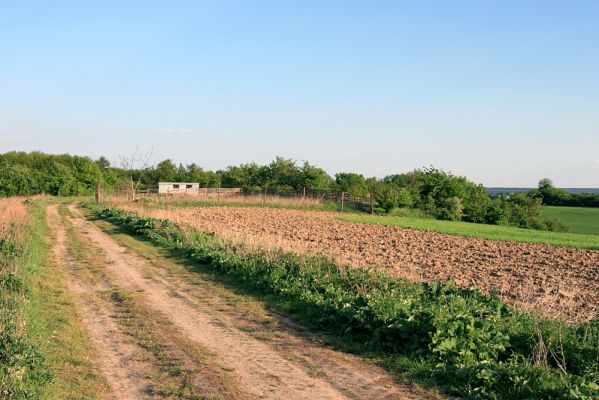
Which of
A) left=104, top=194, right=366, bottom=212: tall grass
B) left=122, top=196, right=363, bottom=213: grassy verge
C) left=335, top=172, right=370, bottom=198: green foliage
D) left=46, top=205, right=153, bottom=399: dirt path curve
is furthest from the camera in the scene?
left=335, top=172, right=370, bottom=198: green foliage

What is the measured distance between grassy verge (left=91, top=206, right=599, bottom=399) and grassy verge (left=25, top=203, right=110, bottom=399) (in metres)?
3.81

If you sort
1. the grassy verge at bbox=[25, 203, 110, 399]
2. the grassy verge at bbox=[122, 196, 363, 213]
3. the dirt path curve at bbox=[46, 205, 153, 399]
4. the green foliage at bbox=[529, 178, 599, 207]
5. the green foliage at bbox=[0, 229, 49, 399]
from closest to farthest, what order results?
1. the green foliage at bbox=[0, 229, 49, 399]
2. the grassy verge at bbox=[25, 203, 110, 399]
3. the dirt path curve at bbox=[46, 205, 153, 399]
4. the grassy verge at bbox=[122, 196, 363, 213]
5. the green foliage at bbox=[529, 178, 599, 207]

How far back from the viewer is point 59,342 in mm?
7988

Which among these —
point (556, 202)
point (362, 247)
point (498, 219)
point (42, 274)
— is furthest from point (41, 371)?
point (556, 202)

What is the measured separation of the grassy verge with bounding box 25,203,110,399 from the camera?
619 cm

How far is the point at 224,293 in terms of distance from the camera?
11.7m

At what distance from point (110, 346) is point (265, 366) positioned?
248 centimetres

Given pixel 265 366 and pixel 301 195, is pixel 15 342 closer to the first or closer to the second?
pixel 265 366

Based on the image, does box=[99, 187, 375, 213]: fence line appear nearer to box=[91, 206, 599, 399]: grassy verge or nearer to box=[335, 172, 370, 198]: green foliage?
box=[335, 172, 370, 198]: green foliage

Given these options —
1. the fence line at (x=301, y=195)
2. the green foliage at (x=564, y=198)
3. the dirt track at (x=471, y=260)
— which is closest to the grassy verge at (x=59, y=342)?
the dirt track at (x=471, y=260)

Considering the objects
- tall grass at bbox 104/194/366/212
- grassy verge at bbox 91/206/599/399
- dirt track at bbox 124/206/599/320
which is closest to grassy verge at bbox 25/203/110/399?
grassy verge at bbox 91/206/599/399

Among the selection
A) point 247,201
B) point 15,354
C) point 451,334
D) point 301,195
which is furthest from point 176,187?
point 451,334

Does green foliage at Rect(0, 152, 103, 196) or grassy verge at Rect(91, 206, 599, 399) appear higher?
green foliage at Rect(0, 152, 103, 196)

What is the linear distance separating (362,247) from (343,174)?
49852 mm
